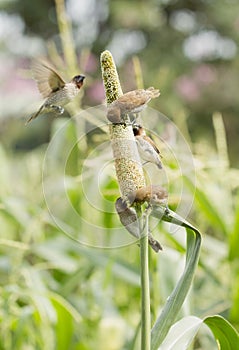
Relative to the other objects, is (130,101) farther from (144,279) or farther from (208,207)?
(208,207)

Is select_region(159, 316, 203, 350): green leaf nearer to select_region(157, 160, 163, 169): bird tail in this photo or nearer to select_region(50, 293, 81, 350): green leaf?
select_region(157, 160, 163, 169): bird tail

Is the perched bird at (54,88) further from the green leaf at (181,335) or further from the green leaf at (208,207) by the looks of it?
the green leaf at (208,207)

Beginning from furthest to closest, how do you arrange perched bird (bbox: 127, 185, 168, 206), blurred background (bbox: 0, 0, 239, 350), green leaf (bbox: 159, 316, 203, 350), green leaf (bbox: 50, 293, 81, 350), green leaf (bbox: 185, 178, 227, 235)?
1. green leaf (bbox: 185, 178, 227, 235)
2. blurred background (bbox: 0, 0, 239, 350)
3. green leaf (bbox: 50, 293, 81, 350)
4. green leaf (bbox: 159, 316, 203, 350)
5. perched bird (bbox: 127, 185, 168, 206)

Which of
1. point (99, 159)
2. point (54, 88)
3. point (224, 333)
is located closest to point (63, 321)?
point (99, 159)

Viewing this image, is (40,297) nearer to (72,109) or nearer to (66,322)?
(66,322)

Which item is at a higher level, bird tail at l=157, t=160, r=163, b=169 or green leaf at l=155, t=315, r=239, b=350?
bird tail at l=157, t=160, r=163, b=169

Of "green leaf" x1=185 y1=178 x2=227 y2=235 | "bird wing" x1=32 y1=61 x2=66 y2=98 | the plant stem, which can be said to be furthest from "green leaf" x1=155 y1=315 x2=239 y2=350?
"green leaf" x1=185 y1=178 x2=227 y2=235
